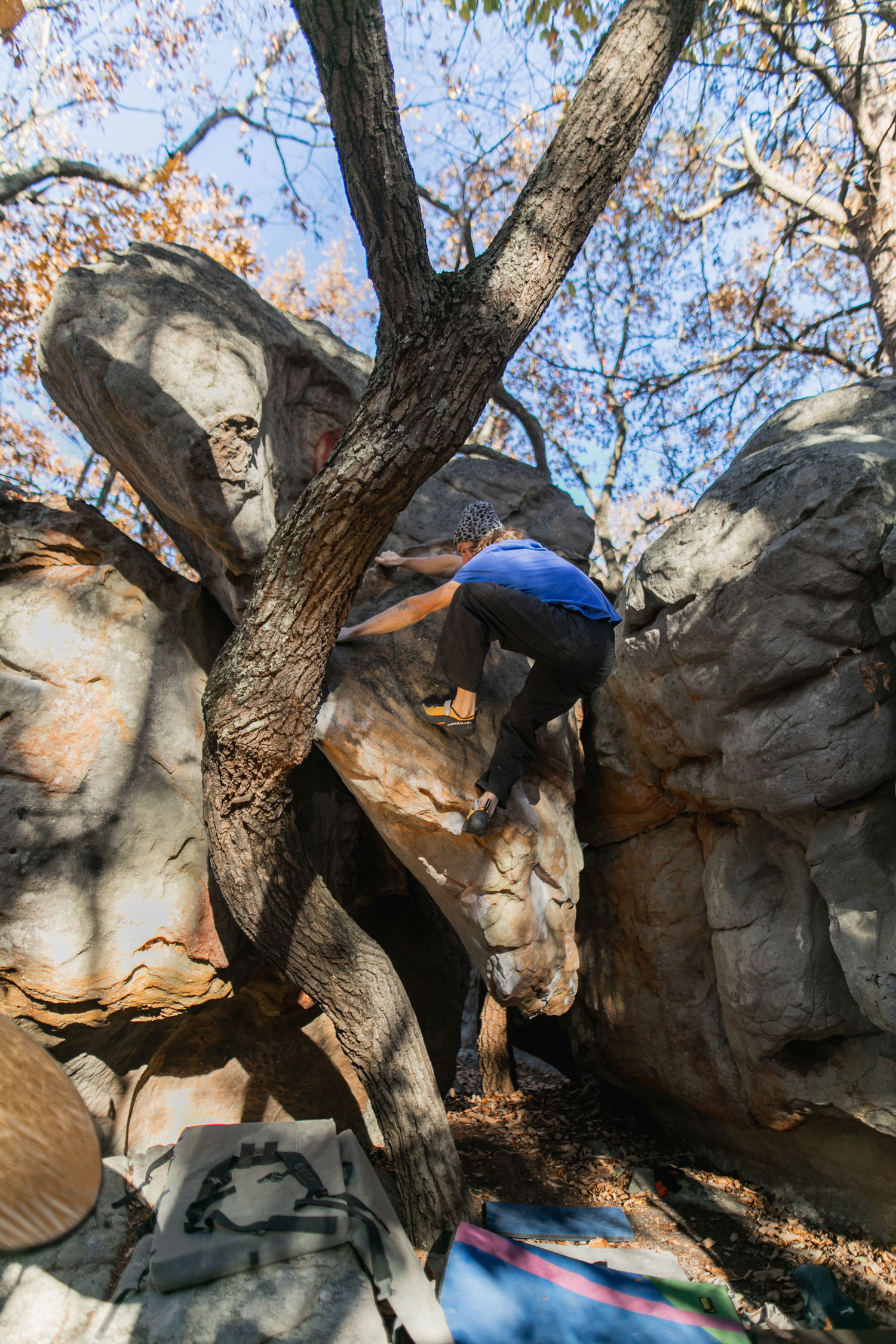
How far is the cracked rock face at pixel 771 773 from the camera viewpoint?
4.40 metres

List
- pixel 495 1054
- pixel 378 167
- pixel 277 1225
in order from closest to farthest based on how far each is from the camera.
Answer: pixel 277 1225, pixel 378 167, pixel 495 1054

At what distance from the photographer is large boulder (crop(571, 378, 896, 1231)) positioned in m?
4.40

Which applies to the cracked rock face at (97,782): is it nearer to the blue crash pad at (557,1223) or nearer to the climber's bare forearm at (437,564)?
the climber's bare forearm at (437,564)

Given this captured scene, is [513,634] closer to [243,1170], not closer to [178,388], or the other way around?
[178,388]

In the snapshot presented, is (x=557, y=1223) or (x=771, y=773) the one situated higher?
(x=771, y=773)

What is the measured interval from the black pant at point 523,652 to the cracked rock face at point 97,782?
189 centimetres

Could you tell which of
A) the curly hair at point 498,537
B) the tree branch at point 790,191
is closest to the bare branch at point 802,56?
the tree branch at point 790,191

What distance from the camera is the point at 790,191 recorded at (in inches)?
346

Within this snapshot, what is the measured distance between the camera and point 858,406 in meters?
5.45

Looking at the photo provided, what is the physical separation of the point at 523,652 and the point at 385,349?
1.83m

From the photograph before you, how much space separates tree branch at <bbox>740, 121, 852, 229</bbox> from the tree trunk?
9343mm

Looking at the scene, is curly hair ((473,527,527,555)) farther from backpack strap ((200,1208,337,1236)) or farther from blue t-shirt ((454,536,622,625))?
backpack strap ((200,1208,337,1236))

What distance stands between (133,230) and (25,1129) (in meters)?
13.9

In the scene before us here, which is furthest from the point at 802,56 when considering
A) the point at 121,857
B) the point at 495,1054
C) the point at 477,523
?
the point at 495,1054
